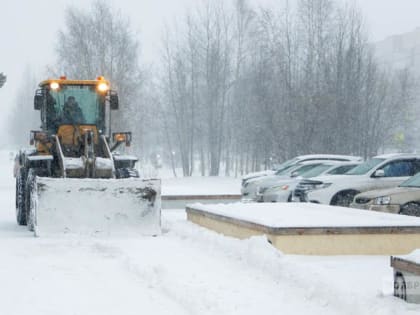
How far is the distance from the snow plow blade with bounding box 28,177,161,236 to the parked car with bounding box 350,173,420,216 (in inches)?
162

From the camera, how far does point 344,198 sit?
1727cm

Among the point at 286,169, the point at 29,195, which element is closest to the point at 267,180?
the point at 286,169

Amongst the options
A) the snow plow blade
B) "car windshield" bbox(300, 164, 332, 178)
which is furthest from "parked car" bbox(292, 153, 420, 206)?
the snow plow blade

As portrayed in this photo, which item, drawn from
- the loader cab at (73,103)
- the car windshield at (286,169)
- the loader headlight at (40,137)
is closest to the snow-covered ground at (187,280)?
the loader headlight at (40,137)

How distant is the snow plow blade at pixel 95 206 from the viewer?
41.9 feet

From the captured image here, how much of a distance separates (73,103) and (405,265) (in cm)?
1030

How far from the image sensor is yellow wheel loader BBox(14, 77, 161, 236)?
1283 cm

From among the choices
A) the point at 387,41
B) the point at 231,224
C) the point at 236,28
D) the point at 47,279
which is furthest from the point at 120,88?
the point at 387,41

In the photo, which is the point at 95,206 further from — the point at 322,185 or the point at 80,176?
the point at 322,185

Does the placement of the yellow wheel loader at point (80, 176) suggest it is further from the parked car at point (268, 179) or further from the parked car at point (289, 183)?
the parked car at point (268, 179)

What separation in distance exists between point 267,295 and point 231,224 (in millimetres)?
4293

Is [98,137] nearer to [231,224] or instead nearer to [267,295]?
[231,224]

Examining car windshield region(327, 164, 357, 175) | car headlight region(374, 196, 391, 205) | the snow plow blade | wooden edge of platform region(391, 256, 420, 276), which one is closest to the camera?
wooden edge of platform region(391, 256, 420, 276)

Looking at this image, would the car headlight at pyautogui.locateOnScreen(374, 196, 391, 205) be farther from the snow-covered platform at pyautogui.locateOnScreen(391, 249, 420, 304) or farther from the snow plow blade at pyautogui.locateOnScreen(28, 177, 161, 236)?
the snow-covered platform at pyautogui.locateOnScreen(391, 249, 420, 304)
